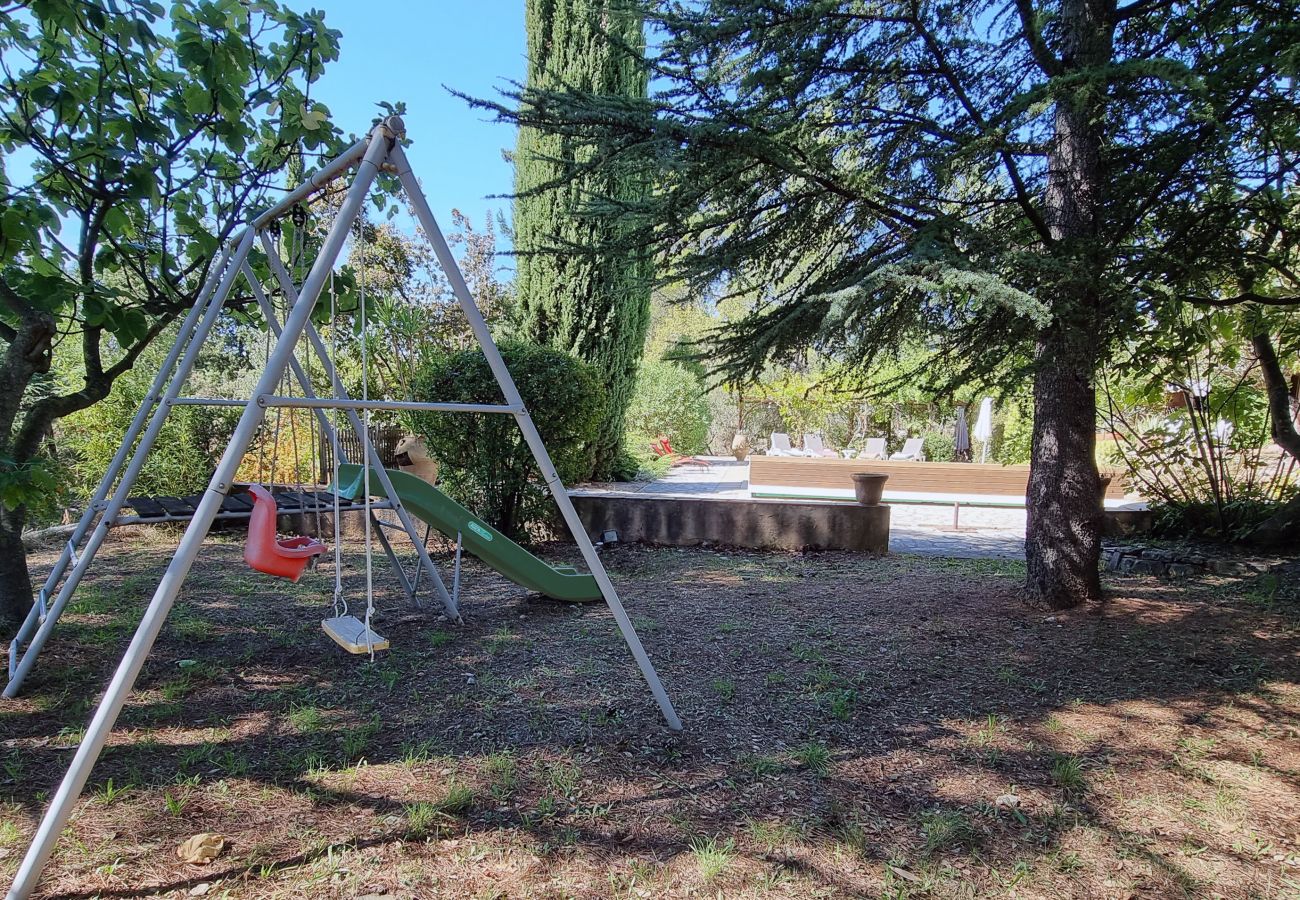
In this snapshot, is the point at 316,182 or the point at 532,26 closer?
the point at 316,182

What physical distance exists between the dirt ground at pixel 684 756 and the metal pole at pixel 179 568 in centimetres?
31

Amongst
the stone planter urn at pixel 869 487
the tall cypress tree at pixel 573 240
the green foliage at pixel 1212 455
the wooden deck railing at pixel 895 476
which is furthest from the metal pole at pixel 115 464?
the wooden deck railing at pixel 895 476

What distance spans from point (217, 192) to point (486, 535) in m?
2.47

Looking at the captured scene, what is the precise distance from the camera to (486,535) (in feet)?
14.3

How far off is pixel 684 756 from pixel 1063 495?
10.4ft

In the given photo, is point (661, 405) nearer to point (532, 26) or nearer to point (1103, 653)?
point (532, 26)

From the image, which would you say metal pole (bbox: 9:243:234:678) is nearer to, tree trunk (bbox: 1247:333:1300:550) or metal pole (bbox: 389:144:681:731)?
metal pole (bbox: 389:144:681:731)

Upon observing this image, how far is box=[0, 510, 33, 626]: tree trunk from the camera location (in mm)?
3486

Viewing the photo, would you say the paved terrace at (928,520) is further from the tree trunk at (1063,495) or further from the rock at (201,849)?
the rock at (201,849)

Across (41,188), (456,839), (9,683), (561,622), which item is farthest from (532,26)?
(456,839)

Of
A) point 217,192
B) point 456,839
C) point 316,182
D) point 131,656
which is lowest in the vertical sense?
point 456,839

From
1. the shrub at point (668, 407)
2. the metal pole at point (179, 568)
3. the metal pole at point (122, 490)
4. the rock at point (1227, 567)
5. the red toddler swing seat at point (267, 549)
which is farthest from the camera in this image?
the shrub at point (668, 407)

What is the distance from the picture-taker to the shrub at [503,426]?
250 inches

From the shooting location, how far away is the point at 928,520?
984 centimetres
